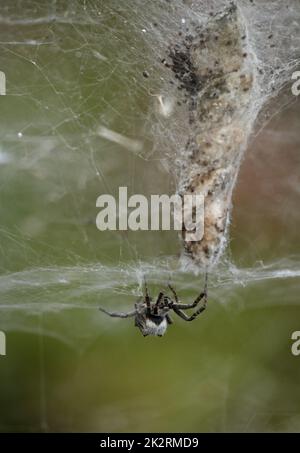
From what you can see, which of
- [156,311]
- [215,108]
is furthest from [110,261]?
[215,108]

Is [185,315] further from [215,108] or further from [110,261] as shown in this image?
[215,108]

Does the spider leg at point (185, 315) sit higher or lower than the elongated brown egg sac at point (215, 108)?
lower

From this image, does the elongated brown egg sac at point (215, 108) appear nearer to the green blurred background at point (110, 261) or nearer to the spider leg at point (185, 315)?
the green blurred background at point (110, 261)

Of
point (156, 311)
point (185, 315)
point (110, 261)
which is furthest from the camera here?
point (110, 261)

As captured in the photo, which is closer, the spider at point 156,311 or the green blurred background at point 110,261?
the spider at point 156,311

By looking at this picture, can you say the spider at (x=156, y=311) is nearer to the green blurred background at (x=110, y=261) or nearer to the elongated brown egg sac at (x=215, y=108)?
the green blurred background at (x=110, y=261)

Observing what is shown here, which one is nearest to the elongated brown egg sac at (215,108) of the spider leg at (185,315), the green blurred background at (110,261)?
the green blurred background at (110,261)

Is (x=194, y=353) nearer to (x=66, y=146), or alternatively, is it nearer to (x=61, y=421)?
(x=61, y=421)

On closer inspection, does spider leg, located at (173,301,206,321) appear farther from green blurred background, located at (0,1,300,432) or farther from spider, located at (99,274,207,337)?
green blurred background, located at (0,1,300,432)

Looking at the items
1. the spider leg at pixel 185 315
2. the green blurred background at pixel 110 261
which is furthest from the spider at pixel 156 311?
the green blurred background at pixel 110 261

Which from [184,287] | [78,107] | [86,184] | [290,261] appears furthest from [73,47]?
[290,261]
